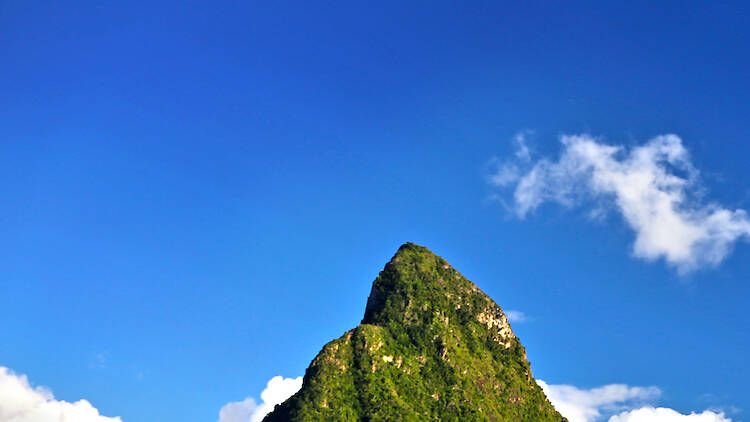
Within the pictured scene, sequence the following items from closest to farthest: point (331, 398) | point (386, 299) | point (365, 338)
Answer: point (331, 398)
point (365, 338)
point (386, 299)

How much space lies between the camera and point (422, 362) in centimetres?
16362

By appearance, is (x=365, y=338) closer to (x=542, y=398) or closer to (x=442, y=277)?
(x=442, y=277)

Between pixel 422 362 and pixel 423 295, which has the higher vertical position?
pixel 423 295

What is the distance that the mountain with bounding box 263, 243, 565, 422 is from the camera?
15212 cm

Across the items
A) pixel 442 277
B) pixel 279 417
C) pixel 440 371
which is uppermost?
pixel 442 277

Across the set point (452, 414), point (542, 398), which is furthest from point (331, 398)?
point (542, 398)

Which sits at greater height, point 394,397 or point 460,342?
point 460,342

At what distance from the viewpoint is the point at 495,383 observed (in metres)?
169

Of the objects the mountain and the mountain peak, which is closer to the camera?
the mountain

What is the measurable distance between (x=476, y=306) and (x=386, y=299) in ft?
66.1

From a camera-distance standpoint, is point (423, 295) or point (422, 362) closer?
point (422, 362)

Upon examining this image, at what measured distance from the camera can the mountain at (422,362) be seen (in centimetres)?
15212

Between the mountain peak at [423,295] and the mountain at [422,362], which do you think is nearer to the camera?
the mountain at [422,362]

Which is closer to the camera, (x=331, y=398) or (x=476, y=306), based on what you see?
(x=331, y=398)
